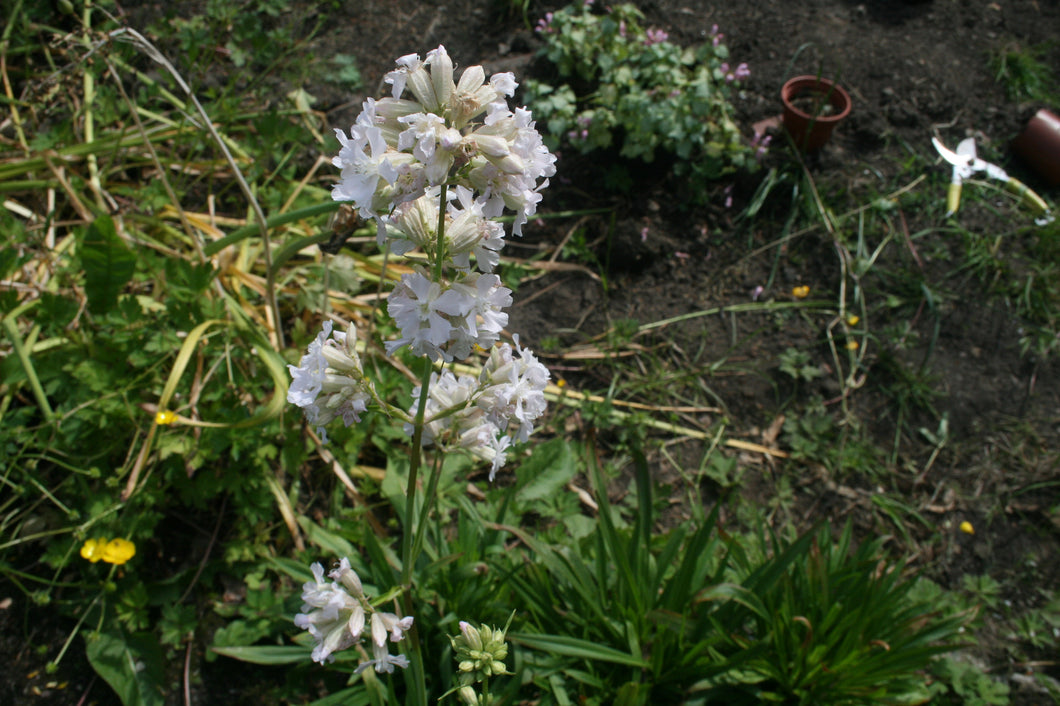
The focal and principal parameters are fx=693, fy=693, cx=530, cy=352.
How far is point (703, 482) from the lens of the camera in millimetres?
2852

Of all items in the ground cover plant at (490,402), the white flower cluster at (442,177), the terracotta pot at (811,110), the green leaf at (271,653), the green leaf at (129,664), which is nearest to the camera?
the white flower cluster at (442,177)

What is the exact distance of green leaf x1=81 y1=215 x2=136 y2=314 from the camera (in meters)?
2.23

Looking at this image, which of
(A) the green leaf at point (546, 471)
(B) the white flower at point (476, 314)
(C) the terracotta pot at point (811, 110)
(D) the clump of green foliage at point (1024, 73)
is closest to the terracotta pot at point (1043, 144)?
(D) the clump of green foliage at point (1024, 73)

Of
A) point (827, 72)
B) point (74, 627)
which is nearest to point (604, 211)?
point (827, 72)

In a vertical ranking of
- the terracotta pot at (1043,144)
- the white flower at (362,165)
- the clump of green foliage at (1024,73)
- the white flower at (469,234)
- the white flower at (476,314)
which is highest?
the white flower at (362,165)

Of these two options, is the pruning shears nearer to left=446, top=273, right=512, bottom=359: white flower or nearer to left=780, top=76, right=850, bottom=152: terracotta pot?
left=780, top=76, right=850, bottom=152: terracotta pot

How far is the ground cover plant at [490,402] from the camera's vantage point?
1495mm

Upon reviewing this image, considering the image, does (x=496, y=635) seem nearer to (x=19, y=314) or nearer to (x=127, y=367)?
(x=127, y=367)

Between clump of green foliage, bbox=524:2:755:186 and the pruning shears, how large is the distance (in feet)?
3.45

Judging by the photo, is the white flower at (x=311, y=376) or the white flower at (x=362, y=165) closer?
the white flower at (x=362, y=165)

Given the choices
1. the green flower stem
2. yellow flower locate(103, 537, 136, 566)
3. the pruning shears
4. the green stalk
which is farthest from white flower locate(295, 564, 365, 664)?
the pruning shears

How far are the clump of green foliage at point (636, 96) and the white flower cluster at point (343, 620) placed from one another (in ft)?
8.41

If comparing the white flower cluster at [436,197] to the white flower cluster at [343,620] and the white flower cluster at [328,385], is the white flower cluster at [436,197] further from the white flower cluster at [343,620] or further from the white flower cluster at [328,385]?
the white flower cluster at [343,620]

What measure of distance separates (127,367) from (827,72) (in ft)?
12.3
